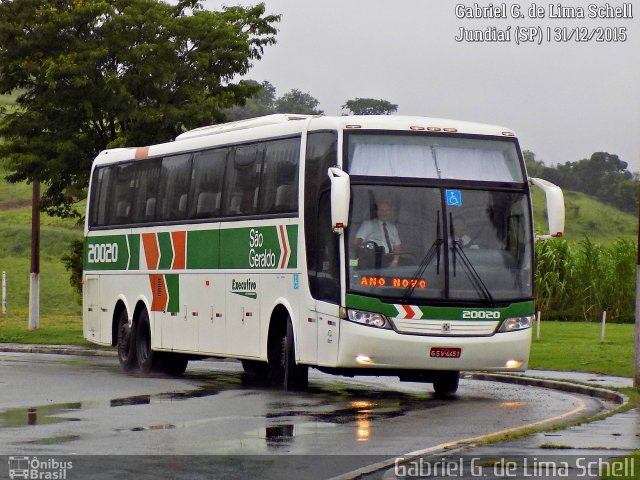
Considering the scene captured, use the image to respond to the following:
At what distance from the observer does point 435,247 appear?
1995 cm

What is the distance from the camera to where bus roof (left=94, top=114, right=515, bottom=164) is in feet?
68.0

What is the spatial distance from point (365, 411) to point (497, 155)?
4.58 meters

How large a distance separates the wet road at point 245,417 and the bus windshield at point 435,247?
56.8 inches

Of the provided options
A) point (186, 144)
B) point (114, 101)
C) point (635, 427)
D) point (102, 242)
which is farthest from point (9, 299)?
point (635, 427)

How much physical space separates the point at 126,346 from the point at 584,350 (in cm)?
905

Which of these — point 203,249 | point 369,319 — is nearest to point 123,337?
point 203,249

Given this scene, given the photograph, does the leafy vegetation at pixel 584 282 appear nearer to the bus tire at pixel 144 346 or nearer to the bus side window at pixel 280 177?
the bus tire at pixel 144 346

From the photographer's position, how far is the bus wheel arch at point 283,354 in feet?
70.5

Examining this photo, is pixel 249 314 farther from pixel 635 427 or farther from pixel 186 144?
pixel 635 427

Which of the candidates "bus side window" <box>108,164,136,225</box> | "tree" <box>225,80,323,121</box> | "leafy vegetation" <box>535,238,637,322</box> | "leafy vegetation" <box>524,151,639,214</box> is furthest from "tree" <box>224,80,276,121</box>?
"bus side window" <box>108,164,136,225</box>

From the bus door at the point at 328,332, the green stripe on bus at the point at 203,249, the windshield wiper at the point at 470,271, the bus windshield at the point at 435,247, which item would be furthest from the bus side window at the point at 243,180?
the windshield wiper at the point at 470,271

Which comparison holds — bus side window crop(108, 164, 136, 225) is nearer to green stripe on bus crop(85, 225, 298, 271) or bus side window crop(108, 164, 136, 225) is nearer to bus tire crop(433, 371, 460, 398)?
green stripe on bus crop(85, 225, 298, 271)

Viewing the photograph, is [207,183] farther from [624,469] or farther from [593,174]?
[593,174]

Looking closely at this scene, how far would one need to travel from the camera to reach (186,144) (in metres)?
25.9
